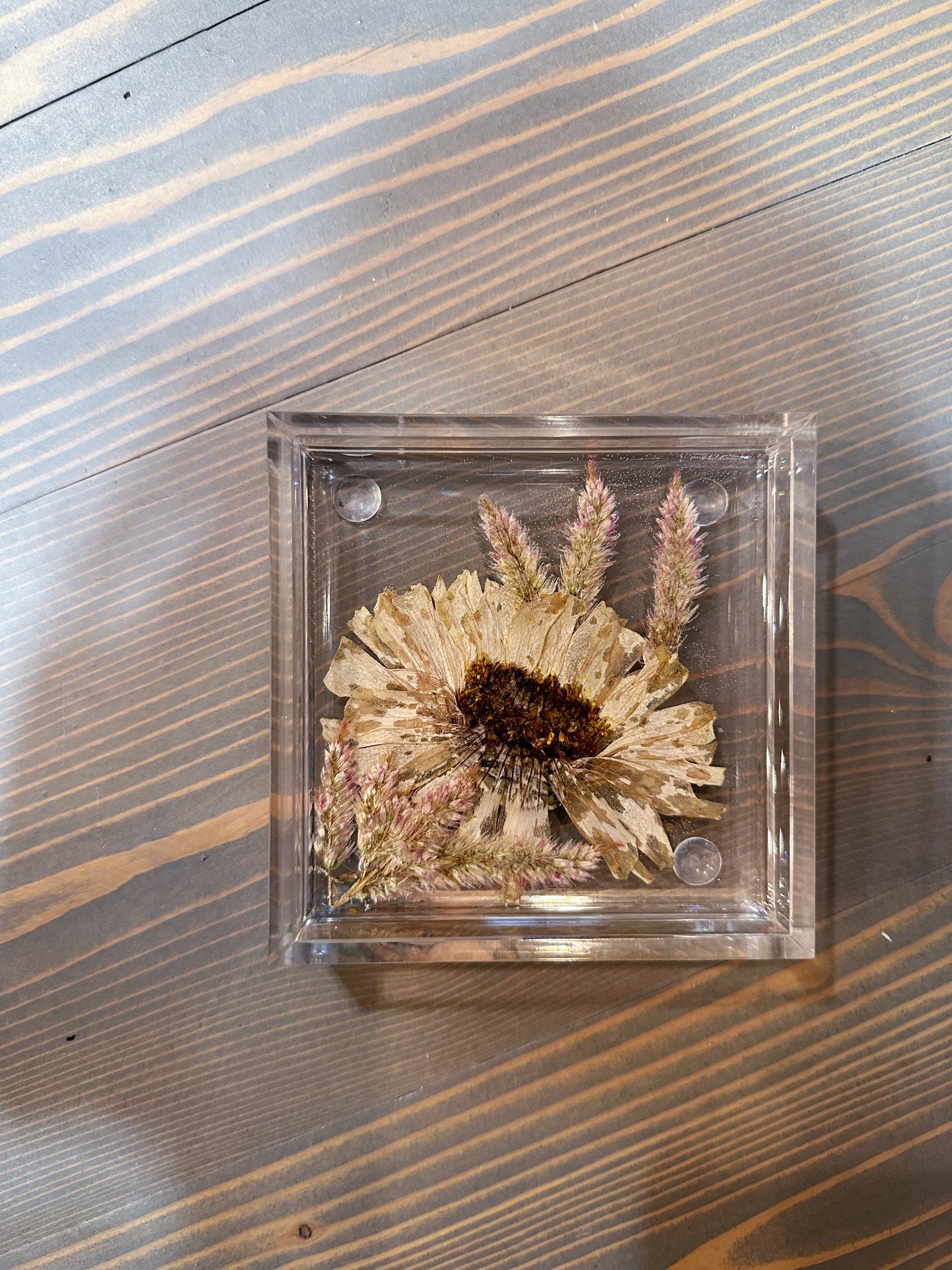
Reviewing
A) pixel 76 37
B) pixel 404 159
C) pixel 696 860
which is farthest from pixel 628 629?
pixel 76 37

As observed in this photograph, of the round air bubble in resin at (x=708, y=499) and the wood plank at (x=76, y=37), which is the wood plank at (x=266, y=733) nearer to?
the round air bubble in resin at (x=708, y=499)

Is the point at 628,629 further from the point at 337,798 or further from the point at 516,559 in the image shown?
the point at 337,798

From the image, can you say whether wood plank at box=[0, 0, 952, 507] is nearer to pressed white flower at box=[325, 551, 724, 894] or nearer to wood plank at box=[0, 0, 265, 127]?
wood plank at box=[0, 0, 265, 127]

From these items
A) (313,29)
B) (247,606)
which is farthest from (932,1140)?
(313,29)

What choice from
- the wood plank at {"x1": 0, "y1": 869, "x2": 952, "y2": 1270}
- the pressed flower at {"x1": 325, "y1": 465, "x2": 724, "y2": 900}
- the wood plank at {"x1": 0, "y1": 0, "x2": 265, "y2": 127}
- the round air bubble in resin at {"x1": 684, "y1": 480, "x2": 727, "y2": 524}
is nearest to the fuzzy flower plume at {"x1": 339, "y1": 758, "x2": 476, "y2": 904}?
the pressed flower at {"x1": 325, "y1": 465, "x2": 724, "y2": 900}

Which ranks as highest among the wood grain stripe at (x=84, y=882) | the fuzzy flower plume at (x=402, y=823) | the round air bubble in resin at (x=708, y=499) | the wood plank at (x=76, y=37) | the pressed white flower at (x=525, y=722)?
the wood plank at (x=76, y=37)

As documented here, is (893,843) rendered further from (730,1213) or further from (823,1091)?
(730,1213)

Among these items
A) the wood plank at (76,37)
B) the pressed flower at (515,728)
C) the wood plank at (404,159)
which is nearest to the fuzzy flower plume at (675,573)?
the pressed flower at (515,728)
